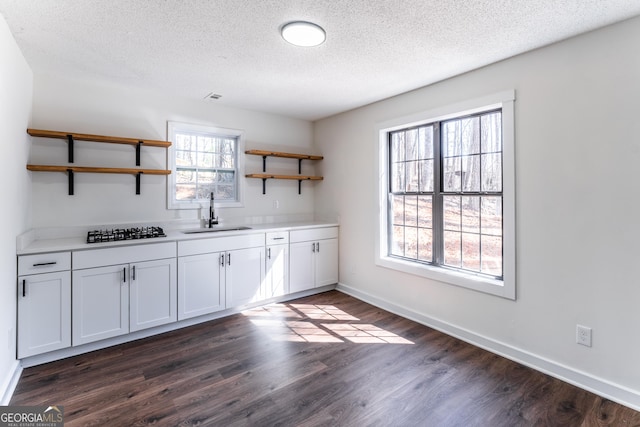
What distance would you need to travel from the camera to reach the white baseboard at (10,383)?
202 centimetres

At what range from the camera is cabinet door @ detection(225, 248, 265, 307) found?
3.49m

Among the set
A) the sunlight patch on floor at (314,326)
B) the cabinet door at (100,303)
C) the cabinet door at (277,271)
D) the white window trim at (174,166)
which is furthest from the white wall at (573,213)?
the cabinet door at (100,303)

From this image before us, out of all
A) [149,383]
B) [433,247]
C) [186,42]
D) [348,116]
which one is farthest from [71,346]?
[348,116]

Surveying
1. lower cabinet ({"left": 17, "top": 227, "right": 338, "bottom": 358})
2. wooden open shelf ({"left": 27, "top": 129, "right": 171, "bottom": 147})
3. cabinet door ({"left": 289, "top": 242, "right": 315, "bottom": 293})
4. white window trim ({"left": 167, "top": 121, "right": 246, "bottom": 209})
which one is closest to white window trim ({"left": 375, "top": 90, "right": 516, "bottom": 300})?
cabinet door ({"left": 289, "top": 242, "right": 315, "bottom": 293})

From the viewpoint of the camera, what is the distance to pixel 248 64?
108 inches

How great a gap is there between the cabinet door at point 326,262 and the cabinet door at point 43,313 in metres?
2.61

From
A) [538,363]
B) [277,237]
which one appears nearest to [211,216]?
[277,237]

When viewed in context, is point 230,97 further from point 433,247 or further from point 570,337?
point 570,337

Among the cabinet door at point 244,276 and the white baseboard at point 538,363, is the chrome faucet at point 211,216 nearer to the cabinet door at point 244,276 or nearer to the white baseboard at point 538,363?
the cabinet door at point 244,276

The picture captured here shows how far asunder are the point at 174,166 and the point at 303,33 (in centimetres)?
229

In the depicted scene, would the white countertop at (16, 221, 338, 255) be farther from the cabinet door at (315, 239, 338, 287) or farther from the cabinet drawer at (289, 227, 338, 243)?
the cabinet door at (315, 239, 338, 287)

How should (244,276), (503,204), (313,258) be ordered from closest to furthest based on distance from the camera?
(503,204), (244,276), (313,258)

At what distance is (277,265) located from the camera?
12.7ft

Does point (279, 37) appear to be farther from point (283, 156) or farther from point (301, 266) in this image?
point (301, 266)
